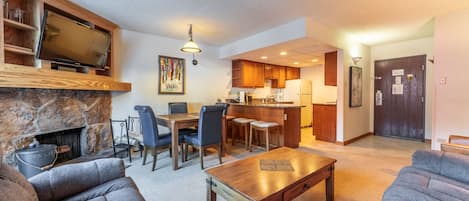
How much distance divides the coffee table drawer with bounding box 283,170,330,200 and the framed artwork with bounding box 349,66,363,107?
10.5 feet

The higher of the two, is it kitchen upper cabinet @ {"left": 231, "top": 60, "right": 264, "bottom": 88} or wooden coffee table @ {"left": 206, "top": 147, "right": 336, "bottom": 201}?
kitchen upper cabinet @ {"left": 231, "top": 60, "right": 264, "bottom": 88}

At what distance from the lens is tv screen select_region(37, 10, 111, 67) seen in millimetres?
2541

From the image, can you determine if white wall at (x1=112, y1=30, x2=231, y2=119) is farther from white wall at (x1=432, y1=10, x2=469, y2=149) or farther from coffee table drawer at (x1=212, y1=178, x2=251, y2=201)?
white wall at (x1=432, y1=10, x2=469, y2=149)

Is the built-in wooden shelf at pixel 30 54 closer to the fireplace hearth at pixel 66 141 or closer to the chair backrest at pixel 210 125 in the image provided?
the fireplace hearth at pixel 66 141

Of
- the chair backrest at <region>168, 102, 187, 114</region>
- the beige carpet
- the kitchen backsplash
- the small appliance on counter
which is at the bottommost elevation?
the beige carpet

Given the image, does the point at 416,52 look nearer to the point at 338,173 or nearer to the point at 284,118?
the point at 284,118

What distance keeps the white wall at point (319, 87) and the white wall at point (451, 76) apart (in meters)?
3.27

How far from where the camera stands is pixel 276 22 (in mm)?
3604

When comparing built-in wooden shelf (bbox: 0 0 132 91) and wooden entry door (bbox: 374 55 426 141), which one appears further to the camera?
wooden entry door (bbox: 374 55 426 141)

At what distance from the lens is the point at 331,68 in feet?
15.2

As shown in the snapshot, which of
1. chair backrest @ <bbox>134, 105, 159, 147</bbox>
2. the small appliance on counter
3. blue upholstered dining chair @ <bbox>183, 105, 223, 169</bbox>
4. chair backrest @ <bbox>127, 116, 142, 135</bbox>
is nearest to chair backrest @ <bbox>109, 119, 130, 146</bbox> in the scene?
chair backrest @ <bbox>127, 116, 142, 135</bbox>

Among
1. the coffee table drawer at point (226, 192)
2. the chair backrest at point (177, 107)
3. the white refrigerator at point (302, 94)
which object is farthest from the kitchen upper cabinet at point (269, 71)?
the coffee table drawer at point (226, 192)

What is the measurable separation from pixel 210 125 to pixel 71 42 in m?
2.24

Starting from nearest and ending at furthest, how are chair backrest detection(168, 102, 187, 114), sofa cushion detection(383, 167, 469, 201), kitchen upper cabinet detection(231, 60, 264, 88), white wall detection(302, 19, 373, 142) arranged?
sofa cushion detection(383, 167, 469, 201)
white wall detection(302, 19, 373, 142)
chair backrest detection(168, 102, 187, 114)
kitchen upper cabinet detection(231, 60, 264, 88)
